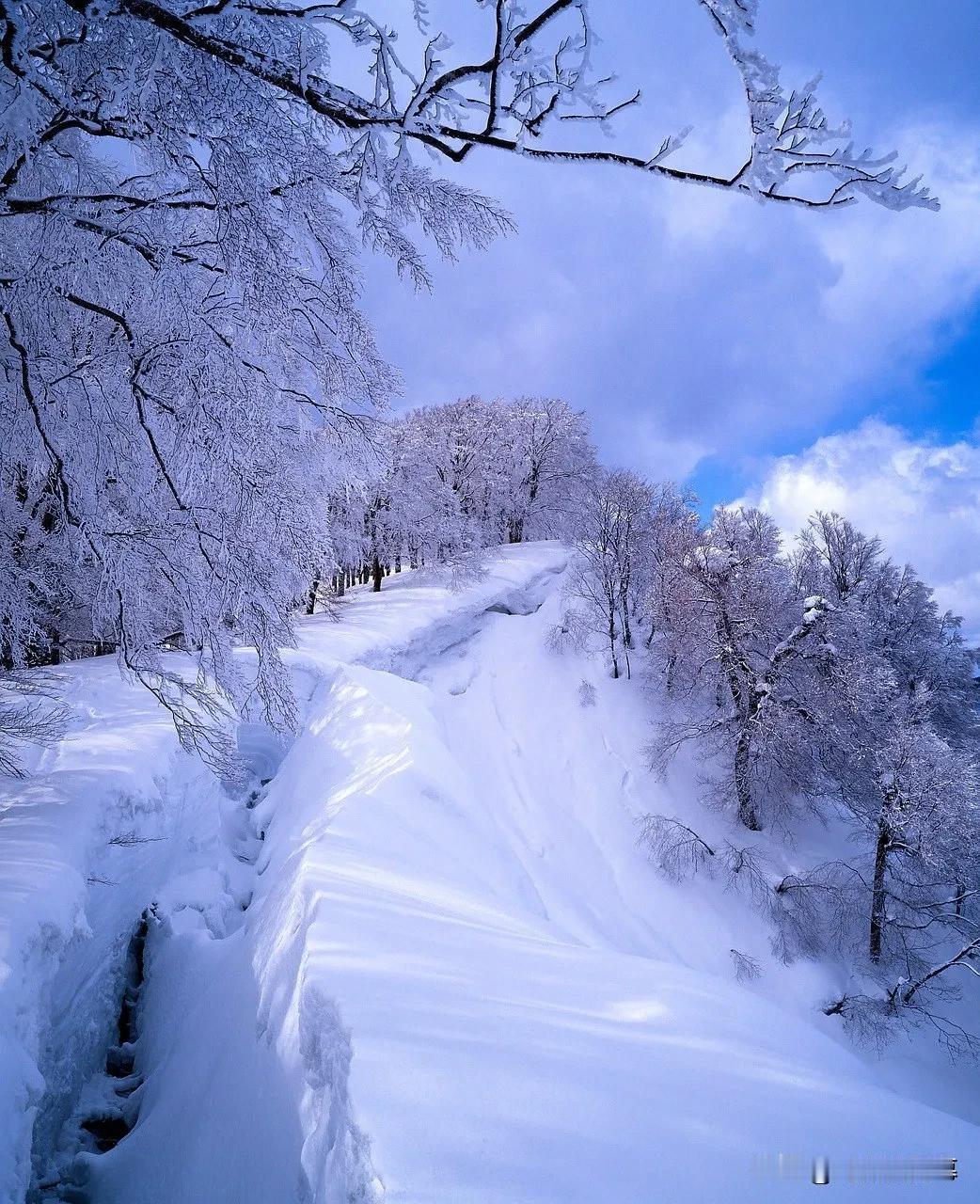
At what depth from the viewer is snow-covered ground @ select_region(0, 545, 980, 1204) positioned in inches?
72.7

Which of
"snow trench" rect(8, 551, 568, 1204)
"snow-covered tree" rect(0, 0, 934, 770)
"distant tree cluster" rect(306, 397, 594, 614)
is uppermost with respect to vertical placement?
"distant tree cluster" rect(306, 397, 594, 614)

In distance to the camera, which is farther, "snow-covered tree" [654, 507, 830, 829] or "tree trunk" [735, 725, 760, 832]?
"tree trunk" [735, 725, 760, 832]

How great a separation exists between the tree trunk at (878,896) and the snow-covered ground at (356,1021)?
95.7 inches

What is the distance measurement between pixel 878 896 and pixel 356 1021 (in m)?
12.7

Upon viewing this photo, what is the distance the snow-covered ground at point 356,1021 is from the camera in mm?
1848

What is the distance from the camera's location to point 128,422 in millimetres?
3873

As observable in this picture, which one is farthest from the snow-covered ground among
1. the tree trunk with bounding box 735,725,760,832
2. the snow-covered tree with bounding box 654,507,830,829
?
the snow-covered tree with bounding box 654,507,830,829

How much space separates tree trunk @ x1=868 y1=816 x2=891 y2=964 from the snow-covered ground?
243 cm

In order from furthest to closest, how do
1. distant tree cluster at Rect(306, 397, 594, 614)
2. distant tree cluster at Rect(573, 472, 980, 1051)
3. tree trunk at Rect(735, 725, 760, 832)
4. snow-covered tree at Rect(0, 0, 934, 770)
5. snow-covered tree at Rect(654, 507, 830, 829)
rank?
distant tree cluster at Rect(306, 397, 594, 614), tree trunk at Rect(735, 725, 760, 832), snow-covered tree at Rect(654, 507, 830, 829), distant tree cluster at Rect(573, 472, 980, 1051), snow-covered tree at Rect(0, 0, 934, 770)

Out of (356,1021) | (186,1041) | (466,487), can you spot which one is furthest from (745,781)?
(466,487)

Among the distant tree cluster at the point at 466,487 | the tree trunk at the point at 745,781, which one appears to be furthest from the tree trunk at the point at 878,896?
the distant tree cluster at the point at 466,487

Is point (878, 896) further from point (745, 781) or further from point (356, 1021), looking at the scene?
point (356, 1021)

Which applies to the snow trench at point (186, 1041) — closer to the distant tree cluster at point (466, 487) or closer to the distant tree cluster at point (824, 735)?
the distant tree cluster at point (824, 735)

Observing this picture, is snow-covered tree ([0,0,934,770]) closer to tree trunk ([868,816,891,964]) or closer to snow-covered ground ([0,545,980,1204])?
snow-covered ground ([0,545,980,1204])
